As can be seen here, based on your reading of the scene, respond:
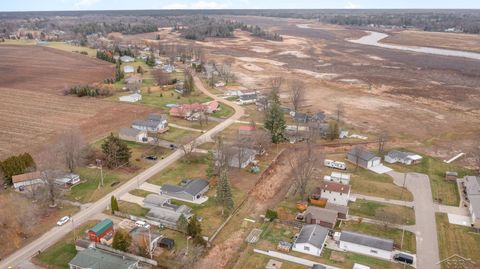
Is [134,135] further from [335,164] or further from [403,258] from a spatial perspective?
[403,258]

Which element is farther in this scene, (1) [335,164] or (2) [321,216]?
(1) [335,164]

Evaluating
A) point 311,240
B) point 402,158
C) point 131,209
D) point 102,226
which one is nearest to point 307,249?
point 311,240

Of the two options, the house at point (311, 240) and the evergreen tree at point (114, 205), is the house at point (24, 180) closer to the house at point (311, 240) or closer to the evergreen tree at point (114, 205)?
the evergreen tree at point (114, 205)

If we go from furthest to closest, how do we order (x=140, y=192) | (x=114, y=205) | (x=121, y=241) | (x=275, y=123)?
(x=275, y=123)
(x=140, y=192)
(x=114, y=205)
(x=121, y=241)

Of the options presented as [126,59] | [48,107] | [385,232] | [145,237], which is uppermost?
[126,59]

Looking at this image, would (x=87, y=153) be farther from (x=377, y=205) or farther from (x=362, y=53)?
(x=362, y=53)

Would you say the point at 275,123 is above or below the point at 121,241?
above

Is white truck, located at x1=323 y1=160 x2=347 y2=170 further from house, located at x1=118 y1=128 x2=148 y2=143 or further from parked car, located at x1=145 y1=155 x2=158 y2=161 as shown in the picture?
house, located at x1=118 y1=128 x2=148 y2=143
